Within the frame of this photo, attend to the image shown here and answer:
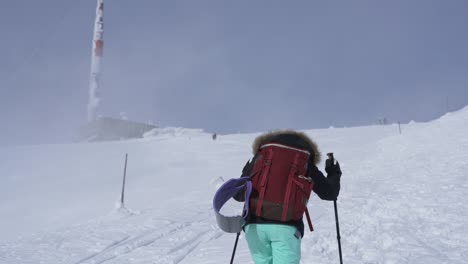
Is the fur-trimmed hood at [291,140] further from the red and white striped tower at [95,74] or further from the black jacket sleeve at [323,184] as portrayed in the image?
the red and white striped tower at [95,74]

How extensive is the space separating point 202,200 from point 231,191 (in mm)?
11766

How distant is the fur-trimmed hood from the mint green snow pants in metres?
0.64

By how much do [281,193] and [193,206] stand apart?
1062 cm

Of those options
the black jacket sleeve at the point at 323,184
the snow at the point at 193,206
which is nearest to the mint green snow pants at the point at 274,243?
the black jacket sleeve at the point at 323,184

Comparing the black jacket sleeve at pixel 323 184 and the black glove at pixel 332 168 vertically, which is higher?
the black glove at pixel 332 168

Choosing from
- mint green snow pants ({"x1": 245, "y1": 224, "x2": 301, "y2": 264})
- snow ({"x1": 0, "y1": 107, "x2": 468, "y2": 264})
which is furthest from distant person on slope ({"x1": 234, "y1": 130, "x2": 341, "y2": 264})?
snow ({"x1": 0, "y1": 107, "x2": 468, "y2": 264})

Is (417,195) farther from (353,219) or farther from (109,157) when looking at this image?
(109,157)

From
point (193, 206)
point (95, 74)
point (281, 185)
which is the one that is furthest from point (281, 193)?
point (95, 74)

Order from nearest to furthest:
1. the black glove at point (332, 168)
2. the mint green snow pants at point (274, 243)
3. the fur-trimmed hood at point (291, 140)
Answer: the mint green snow pants at point (274, 243) < the fur-trimmed hood at point (291, 140) < the black glove at point (332, 168)

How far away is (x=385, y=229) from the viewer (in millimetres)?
8102

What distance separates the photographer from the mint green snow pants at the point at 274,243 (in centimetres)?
317

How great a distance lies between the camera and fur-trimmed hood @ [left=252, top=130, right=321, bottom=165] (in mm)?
3430

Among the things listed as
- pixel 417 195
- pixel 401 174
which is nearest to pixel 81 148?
pixel 401 174

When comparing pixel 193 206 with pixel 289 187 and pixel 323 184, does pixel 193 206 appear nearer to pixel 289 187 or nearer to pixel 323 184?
pixel 323 184
